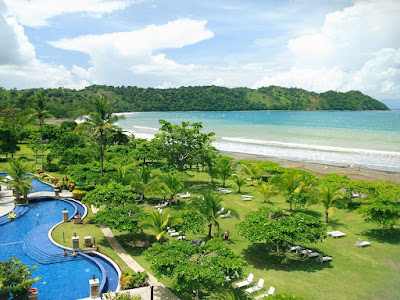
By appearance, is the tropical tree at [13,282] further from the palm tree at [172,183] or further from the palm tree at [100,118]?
the palm tree at [100,118]

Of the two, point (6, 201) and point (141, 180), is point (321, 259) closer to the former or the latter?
point (141, 180)

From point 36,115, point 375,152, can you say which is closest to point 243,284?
point 36,115

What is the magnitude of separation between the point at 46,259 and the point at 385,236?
1830 cm

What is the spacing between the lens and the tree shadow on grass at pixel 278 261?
14.4m

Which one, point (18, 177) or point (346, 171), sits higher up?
point (18, 177)

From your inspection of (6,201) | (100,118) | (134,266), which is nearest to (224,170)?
(100,118)

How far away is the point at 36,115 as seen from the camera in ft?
109

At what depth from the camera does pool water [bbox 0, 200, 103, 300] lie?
12903 millimetres

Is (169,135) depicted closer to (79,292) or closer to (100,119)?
(100,119)

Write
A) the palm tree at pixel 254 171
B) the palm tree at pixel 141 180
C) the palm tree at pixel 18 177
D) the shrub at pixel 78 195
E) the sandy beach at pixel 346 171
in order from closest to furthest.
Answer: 1. the palm tree at pixel 18 177
2. the palm tree at pixel 141 180
3. the shrub at pixel 78 195
4. the palm tree at pixel 254 171
5. the sandy beach at pixel 346 171

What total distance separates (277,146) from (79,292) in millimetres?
50982

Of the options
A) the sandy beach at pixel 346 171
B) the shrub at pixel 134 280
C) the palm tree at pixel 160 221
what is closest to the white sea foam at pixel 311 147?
the sandy beach at pixel 346 171

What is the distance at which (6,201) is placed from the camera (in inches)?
920

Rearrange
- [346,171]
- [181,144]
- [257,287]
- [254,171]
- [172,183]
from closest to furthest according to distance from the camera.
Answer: [257,287] < [172,183] < [181,144] < [254,171] < [346,171]
